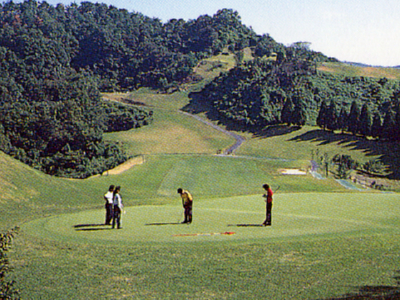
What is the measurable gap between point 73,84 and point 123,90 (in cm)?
2744

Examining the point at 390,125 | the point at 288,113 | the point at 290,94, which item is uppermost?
the point at 290,94

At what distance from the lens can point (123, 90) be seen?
16662cm

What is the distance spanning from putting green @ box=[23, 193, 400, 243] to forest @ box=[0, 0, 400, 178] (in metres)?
51.2

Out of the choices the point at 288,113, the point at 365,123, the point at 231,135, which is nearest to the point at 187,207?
the point at 365,123

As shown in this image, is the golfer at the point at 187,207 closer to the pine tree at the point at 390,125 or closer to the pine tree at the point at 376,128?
the pine tree at the point at 390,125

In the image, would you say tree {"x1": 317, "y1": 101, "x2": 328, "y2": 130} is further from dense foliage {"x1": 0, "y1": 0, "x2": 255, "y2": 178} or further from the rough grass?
the rough grass

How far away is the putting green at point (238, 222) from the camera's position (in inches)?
826

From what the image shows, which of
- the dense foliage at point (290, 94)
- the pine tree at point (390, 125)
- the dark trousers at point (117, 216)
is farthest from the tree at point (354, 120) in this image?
the dark trousers at point (117, 216)

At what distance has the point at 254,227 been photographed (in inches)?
891

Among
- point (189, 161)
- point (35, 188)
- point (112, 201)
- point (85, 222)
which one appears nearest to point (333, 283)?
point (112, 201)

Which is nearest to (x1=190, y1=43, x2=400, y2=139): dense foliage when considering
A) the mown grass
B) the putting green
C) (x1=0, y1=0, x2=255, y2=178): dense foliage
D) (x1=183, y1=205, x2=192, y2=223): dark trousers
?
the mown grass

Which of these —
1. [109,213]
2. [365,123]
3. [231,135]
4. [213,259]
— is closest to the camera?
[213,259]

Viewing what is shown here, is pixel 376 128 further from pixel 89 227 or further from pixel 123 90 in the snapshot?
pixel 123 90

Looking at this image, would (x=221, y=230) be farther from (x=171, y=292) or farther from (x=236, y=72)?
(x=236, y=72)
